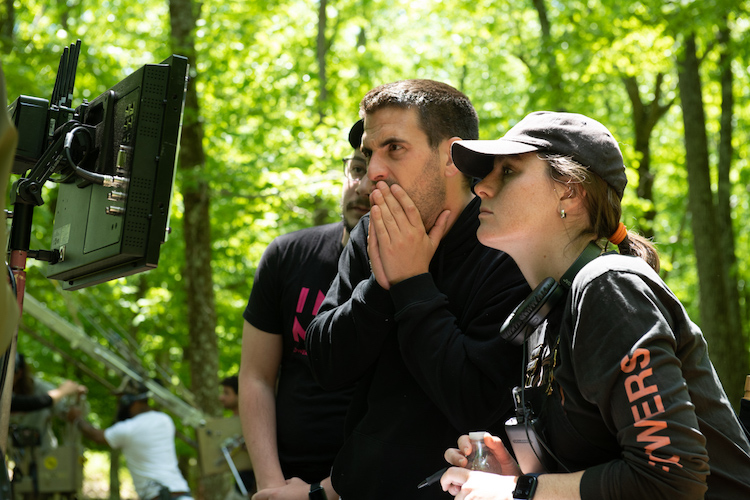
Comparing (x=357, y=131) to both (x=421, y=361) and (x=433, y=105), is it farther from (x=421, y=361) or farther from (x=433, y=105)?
(x=421, y=361)

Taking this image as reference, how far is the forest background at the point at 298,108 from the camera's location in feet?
29.7

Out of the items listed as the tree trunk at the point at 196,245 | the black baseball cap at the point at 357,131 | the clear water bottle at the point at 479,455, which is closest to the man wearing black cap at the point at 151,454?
the tree trunk at the point at 196,245

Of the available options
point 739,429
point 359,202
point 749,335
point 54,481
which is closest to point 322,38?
point 54,481

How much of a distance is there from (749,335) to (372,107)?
15.4 m

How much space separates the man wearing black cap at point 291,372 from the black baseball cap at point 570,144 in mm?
886

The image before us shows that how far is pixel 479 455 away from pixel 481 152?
31.0 inches

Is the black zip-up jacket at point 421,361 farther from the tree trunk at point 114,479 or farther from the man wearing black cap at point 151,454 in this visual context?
the tree trunk at point 114,479

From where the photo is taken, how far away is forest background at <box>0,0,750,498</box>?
356 inches

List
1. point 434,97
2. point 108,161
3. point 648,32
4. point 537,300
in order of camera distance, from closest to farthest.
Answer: point 537,300 → point 108,161 → point 434,97 → point 648,32

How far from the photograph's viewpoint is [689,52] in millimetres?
9805

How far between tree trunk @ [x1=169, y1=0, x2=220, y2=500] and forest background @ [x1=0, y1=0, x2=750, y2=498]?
0.8 inches

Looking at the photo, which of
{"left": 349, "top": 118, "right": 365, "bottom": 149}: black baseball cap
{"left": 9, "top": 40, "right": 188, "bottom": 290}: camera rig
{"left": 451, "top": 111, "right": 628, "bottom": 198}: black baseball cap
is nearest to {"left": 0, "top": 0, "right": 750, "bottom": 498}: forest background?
{"left": 349, "top": 118, "right": 365, "bottom": 149}: black baseball cap

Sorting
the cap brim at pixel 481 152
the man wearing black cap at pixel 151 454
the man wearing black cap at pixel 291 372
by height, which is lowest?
the man wearing black cap at pixel 151 454

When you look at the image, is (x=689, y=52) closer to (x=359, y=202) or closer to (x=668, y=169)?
(x=359, y=202)
